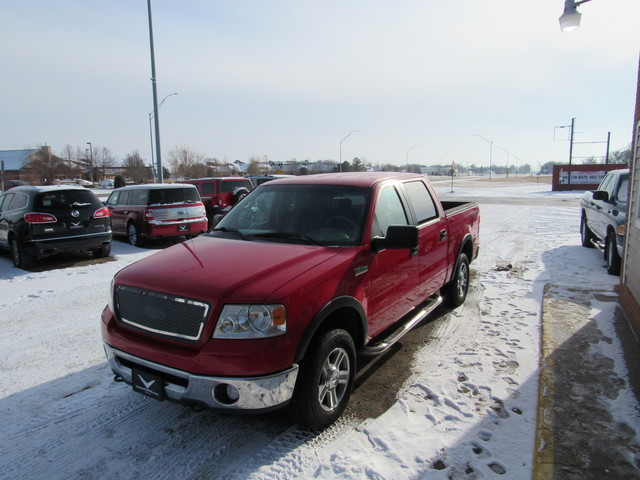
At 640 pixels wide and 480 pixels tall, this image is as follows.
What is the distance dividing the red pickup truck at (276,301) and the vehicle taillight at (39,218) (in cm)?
617

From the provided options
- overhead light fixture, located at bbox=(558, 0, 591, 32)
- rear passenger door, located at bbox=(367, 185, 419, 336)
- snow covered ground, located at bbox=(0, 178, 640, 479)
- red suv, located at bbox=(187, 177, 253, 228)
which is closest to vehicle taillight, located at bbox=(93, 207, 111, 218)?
snow covered ground, located at bbox=(0, 178, 640, 479)

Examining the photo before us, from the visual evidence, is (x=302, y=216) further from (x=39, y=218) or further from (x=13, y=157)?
(x=13, y=157)

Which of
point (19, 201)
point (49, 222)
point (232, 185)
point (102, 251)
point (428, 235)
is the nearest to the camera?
point (428, 235)

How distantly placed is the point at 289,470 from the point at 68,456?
4.97 feet

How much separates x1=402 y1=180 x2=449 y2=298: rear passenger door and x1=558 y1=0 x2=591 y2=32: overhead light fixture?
4625 millimetres

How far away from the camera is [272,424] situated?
334cm

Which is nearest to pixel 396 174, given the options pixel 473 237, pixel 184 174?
pixel 473 237

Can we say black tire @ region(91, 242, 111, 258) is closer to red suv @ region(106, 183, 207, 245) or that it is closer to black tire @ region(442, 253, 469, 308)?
red suv @ region(106, 183, 207, 245)

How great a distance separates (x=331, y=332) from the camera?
3.14 metres

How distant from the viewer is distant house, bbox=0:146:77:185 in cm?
6044

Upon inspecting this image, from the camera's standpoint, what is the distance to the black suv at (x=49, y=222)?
862 cm

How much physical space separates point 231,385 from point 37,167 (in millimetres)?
70973

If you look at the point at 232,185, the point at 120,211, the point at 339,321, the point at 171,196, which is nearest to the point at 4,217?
the point at 120,211

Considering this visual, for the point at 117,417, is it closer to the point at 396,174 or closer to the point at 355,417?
the point at 355,417
